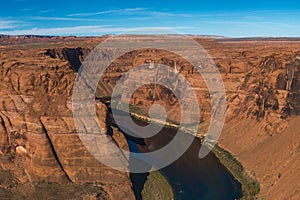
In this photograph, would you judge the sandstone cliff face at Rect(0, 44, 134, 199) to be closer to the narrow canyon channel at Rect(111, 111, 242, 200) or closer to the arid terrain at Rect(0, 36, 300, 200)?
the arid terrain at Rect(0, 36, 300, 200)

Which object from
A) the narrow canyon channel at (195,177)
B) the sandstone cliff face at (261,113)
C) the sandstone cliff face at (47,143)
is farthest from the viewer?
the sandstone cliff face at (261,113)

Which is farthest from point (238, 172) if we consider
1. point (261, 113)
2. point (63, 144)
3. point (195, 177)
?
point (63, 144)

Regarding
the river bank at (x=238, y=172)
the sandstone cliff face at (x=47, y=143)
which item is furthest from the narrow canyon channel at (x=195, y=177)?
the sandstone cliff face at (x=47, y=143)

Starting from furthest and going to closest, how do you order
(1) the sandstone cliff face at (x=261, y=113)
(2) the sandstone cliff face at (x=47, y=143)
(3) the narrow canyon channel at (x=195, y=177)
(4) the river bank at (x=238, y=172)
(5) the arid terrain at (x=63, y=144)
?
(1) the sandstone cliff face at (x=261, y=113) → (3) the narrow canyon channel at (x=195, y=177) → (4) the river bank at (x=238, y=172) → (5) the arid terrain at (x=63, y=144) → (2) the sandstone cliff face at (x=47, y=143)

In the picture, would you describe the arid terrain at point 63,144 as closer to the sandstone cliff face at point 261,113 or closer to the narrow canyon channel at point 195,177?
the sandstone cliff face at point 261,113

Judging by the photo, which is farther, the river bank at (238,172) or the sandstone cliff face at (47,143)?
the river bank at (238,172)

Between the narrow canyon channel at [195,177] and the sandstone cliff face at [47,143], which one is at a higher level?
the sandstone cliff face at [47,143]

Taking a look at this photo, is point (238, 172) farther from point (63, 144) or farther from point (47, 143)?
point (47, 143)

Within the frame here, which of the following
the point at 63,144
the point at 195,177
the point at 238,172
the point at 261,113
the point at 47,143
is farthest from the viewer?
the point at 261,113
